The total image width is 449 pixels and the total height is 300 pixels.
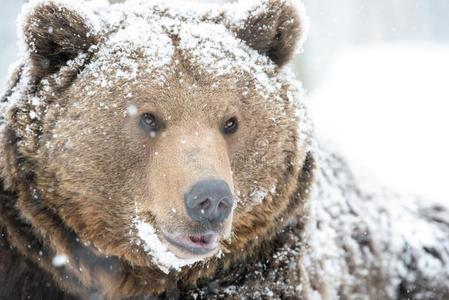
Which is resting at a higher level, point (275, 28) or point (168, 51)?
point (275, 28)

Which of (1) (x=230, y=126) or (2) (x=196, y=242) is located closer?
(2) (x=196, y=242)

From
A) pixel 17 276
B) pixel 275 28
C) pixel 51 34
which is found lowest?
pixel 17 276

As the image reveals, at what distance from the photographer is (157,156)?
4.40 meters

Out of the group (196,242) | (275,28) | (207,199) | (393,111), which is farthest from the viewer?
(393,111)

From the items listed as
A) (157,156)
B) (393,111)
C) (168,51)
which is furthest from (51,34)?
(393,111)

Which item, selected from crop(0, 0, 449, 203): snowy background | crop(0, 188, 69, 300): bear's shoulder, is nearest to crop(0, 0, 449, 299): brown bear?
crop(0, 188, 69, 300): bear's shoulder

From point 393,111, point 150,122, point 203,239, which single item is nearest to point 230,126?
point 150,122

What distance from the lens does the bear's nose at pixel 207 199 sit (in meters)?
4.06

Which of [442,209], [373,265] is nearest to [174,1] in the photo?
[373,265]

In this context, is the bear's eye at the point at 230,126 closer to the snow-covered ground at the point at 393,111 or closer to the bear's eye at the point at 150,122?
the bear's eye at the point at 150,122

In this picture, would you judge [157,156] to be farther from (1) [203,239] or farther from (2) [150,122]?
(1) [203,239]

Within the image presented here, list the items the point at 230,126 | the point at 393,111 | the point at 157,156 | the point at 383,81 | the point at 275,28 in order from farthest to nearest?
the point at 383,81 < the point at 393,111 < the point at 275,28 < the point at 230,126 < the point at 157,156

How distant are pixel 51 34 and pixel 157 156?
89 cm

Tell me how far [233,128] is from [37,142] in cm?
105
